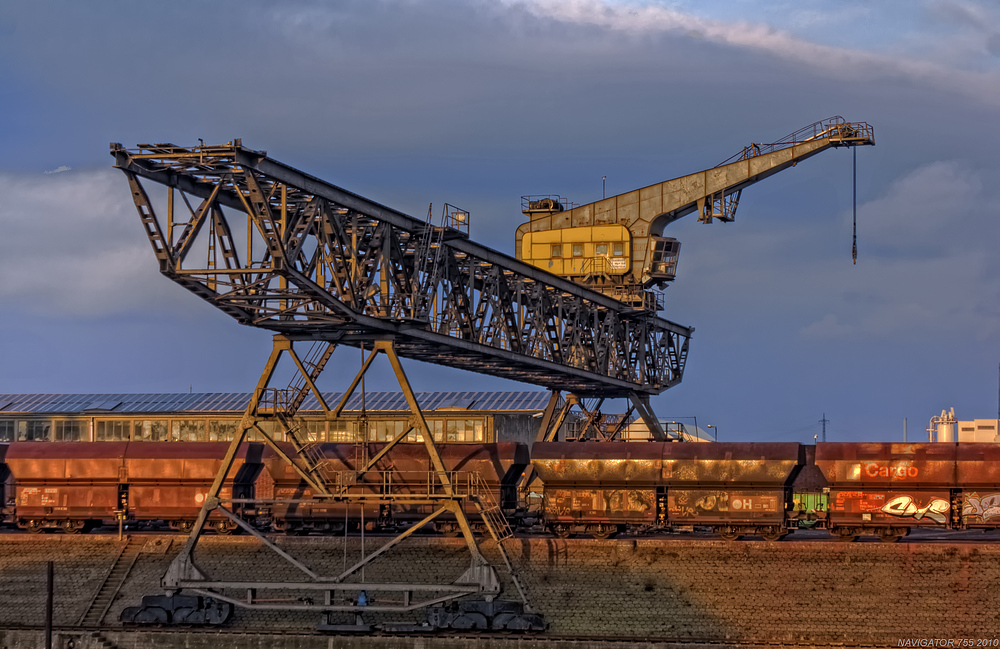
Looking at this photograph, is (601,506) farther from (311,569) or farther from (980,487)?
(980,487)

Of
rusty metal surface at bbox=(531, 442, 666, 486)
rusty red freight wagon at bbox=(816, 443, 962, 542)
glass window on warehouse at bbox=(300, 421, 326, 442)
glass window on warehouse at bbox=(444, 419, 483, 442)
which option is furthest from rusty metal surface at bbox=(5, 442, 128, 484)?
glass window on warehouse at bbox=(444, 419, 483, 442)

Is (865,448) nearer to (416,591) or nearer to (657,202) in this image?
(416,591)

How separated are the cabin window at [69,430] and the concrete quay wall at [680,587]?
44.6 meters

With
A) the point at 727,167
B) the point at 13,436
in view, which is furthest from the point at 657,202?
the point at 13,436

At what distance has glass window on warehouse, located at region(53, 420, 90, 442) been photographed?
84.0 meters

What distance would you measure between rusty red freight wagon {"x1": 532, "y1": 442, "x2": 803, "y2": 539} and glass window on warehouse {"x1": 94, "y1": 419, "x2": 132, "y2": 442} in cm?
4989

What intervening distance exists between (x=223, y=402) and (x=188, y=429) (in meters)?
5.09

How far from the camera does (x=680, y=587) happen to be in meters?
37.7

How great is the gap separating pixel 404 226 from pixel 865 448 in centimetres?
1805

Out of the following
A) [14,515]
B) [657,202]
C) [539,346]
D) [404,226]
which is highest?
[657,202]

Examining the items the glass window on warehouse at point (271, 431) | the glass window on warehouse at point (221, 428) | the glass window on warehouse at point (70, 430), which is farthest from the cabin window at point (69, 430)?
the glass window on warehouse at point (271, 431)

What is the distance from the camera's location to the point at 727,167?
205ft

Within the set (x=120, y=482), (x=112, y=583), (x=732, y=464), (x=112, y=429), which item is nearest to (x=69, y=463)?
(x=120, y=482)

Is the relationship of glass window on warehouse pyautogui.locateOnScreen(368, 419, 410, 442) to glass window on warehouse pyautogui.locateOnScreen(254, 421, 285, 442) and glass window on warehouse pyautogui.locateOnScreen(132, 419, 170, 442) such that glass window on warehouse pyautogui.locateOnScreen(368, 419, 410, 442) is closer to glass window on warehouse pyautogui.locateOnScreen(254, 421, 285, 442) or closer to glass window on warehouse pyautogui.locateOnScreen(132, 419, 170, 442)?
glass window on warehouse pyautogui.locateOnScreen(254, 421, 285, 442)
